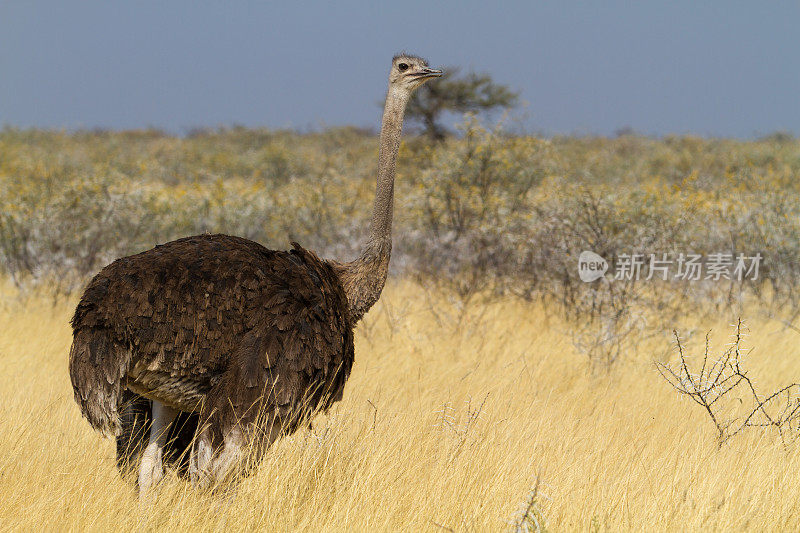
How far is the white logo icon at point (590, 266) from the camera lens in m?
7.08

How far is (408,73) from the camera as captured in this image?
15.3 feet

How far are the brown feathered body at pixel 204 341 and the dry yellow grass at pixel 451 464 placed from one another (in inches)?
13.0

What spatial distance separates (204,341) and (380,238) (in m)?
1.24

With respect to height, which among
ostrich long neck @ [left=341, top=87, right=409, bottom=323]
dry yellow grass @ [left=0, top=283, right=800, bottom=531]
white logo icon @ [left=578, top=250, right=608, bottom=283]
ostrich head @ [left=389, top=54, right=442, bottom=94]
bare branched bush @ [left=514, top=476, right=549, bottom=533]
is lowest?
dry yellow grass @ [left=0, top=283, right=800, bottom=531]

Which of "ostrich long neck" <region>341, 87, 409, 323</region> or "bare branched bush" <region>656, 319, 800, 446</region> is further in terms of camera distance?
"bare branched bush" <region>656, 319, 800, 446</region>

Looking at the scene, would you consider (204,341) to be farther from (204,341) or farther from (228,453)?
(228,453)

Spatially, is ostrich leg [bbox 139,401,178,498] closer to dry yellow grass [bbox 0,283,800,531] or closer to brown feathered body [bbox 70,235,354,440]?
dry yellow grass [bbox 0,283,800,531]

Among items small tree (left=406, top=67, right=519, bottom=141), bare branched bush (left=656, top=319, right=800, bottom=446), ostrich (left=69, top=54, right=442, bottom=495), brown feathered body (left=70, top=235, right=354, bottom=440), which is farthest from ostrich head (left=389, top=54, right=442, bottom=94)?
small tree (left=406, top=67, right=519, bottom=141)

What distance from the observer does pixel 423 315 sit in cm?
814

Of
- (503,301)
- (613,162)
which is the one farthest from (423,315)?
(613,162)

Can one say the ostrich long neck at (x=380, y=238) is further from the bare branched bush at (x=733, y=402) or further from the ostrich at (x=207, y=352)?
the bare branched bush at (x=733, y=402)

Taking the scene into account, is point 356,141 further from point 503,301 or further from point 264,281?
point 264,281

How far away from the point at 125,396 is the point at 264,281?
2.54 ft

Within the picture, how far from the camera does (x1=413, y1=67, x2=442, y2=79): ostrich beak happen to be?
15.1ft
